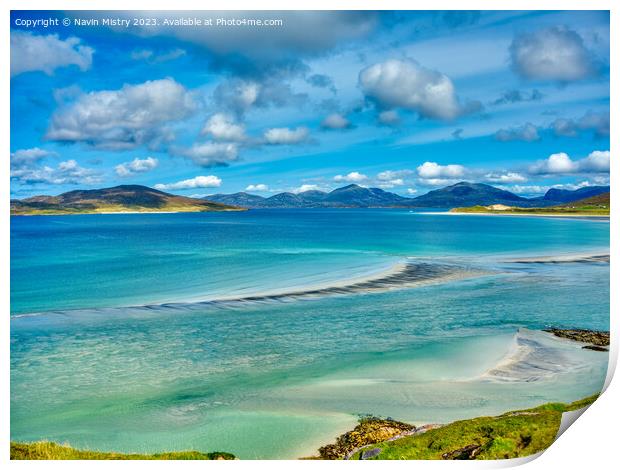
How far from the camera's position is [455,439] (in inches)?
340

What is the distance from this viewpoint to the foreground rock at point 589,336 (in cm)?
1423

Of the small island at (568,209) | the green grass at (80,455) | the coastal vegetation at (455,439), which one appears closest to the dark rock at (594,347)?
the coastal vegetation at (455,439)

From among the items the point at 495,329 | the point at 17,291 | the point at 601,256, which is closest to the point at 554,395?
the point at 495,329

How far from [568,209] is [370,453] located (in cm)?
10241

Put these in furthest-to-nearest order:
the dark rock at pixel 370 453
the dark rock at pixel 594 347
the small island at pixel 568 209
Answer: the small island at pixel 568 209 → the dark rock at pixel 594 347 → the dark rock at pixel 370 453

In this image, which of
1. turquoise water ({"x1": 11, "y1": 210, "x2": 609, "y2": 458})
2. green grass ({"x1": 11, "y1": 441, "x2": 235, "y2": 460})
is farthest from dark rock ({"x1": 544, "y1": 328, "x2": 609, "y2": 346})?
green grass ({"x1": 11, "y1": 441, "x2": 235, "y2": 460})

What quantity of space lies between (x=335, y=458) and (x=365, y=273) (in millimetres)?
20162

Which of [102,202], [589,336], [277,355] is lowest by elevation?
[277,355]

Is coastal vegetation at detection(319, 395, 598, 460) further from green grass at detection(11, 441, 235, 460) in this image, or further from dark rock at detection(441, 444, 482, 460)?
green grass at detection(11, 441, 235, 460)

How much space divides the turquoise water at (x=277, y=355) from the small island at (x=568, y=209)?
41.9 metres

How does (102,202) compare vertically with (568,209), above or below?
above

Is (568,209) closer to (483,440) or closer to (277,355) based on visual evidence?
(277,355)

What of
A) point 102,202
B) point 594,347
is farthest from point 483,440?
point 102,202

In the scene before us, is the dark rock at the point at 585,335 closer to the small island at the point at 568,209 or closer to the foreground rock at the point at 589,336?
the foreground rock at the point at 589,336
